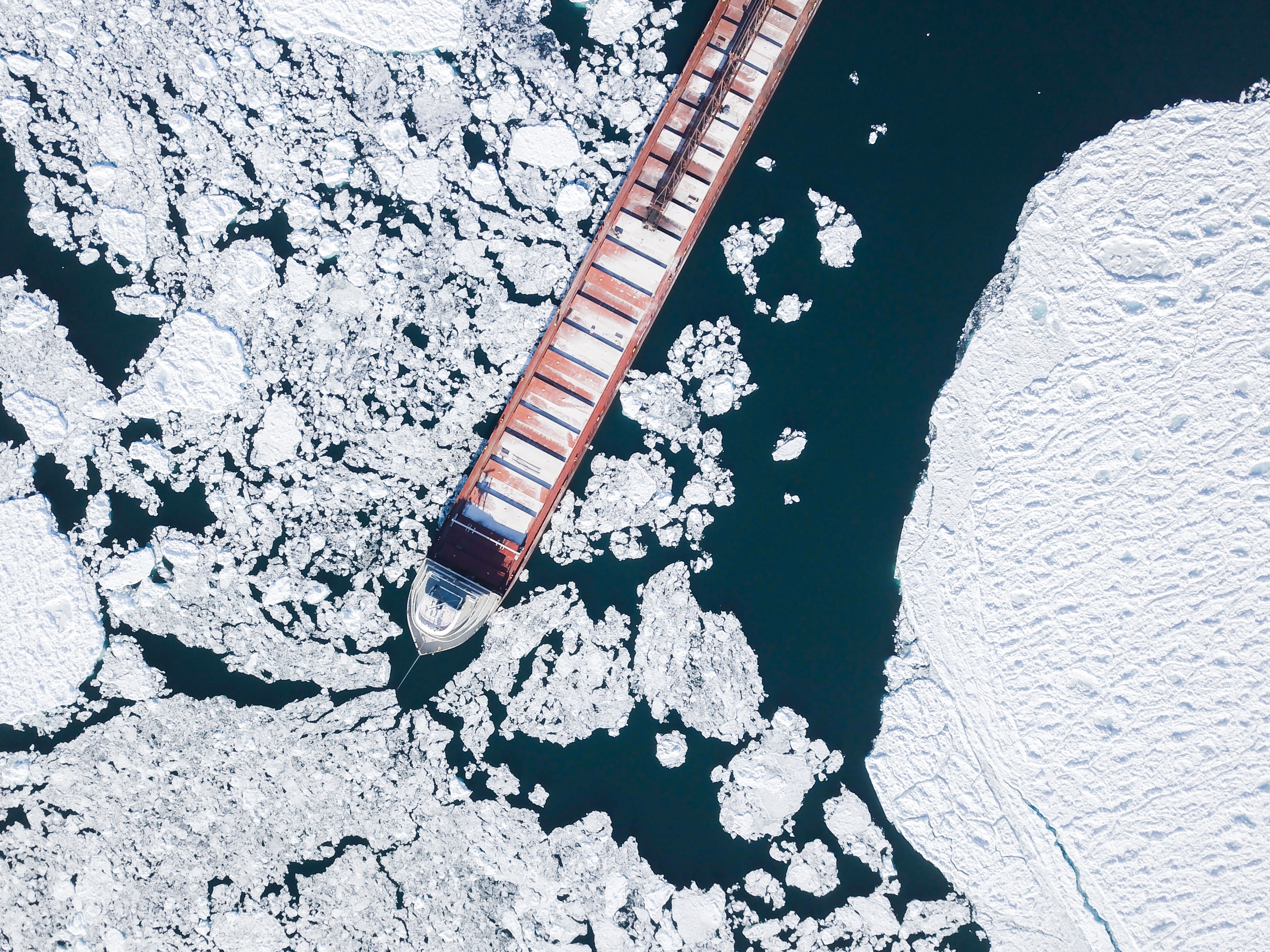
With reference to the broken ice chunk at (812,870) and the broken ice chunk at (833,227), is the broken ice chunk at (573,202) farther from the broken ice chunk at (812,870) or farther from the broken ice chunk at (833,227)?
the broken ice chunk at (812,870)

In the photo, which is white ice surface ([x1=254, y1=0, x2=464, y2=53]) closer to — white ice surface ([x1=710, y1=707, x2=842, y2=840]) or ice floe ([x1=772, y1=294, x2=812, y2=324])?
ice floe ([x1=772, y1=294, x2=812, y2=324])

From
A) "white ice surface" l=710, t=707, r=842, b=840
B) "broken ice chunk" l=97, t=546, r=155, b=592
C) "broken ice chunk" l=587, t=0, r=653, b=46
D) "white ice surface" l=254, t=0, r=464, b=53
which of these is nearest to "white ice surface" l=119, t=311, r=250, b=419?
"broken ice chunk" l=97, t=546, r=155, b=592

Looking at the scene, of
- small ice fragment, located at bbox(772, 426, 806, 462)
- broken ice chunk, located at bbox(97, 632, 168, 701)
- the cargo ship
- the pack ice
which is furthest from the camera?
small ice fragment, located at bbox(772, 426, 806, 462)

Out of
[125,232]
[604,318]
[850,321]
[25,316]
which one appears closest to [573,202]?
[604,318]

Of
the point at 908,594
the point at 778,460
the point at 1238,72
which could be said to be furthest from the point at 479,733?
the point at 1238,72

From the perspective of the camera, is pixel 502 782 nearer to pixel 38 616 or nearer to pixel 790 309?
pixel 38 616

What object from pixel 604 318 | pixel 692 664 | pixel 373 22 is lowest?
pixel 692 664
